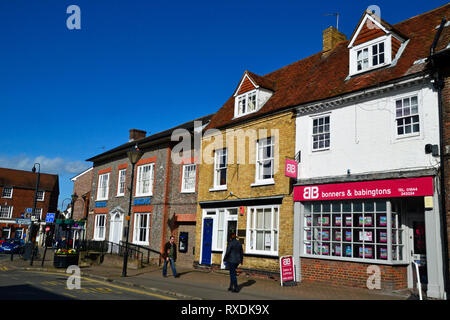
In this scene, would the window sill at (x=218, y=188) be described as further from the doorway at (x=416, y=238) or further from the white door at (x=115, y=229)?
the white door at (x=115, y=229)

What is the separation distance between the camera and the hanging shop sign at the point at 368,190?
40.0 feet

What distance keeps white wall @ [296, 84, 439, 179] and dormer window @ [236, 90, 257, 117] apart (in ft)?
12.8

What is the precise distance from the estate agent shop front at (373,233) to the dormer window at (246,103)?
6099mm


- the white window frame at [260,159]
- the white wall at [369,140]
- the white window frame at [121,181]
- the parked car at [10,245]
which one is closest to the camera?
the white wall at [369,140]

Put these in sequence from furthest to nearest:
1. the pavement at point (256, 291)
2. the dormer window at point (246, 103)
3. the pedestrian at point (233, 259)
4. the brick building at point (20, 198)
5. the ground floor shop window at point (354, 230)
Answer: the brick building at point (20, 198) < the dormer window at point (246, 103) < the ground floor shop window at point (354, 230) < the pedestrian at point (233, 259) < the pavement at point (256, 291)

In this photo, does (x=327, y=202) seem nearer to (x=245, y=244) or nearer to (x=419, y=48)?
(x=245, y=244)

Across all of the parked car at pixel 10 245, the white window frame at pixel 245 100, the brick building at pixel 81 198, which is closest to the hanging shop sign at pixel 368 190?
the white window frame at pixel 245 100

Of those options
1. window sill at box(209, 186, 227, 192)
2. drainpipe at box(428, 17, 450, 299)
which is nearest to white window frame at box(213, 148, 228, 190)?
window sill at box(209, 186, 227, 192)

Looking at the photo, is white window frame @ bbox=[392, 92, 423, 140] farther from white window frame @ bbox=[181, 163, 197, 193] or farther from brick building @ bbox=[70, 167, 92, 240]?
brick building @ bbox=[70, 167, 92, 240]

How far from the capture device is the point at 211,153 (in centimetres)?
2098

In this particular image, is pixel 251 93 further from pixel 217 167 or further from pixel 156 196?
pixel 156 196

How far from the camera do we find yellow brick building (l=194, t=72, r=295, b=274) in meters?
16.7

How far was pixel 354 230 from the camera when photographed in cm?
→ 1397

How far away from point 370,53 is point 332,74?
2104mm
